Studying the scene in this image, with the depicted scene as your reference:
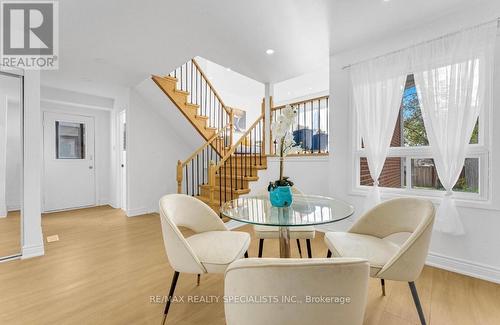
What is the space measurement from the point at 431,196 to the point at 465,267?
69cm

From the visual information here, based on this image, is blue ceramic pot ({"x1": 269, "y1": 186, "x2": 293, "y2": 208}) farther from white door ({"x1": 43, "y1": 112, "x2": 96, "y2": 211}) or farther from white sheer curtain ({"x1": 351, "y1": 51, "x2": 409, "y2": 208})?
white door ({"x1": 43, "y1": 112, "x2": 96, "y2": 211})

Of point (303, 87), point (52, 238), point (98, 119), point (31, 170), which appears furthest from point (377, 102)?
point (98, 119)

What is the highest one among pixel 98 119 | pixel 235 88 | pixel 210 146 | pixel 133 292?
pixel 235 88

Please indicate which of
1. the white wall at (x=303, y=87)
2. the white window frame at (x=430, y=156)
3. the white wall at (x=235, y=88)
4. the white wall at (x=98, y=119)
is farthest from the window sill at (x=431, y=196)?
the white wall at (x=98, y=119)

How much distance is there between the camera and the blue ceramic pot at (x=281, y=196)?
175cm

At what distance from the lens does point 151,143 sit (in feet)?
15.1

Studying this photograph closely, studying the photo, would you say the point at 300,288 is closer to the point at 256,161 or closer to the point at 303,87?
the point at 256,161

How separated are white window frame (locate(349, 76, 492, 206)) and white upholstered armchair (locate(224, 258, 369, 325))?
2.11 m

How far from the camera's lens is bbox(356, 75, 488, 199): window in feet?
7.13

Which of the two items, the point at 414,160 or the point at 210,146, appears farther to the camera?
the point at 210,146

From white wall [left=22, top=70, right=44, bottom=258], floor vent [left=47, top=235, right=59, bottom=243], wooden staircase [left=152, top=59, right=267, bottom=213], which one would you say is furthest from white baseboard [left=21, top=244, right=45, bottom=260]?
wooden staircase [left=152, top=59, right=267, bottom=213]

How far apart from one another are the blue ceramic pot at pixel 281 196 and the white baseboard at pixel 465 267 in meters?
1.80

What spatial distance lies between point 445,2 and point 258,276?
2814mm

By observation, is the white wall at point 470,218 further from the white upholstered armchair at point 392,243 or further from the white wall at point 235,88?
the white wall at point 235,88
